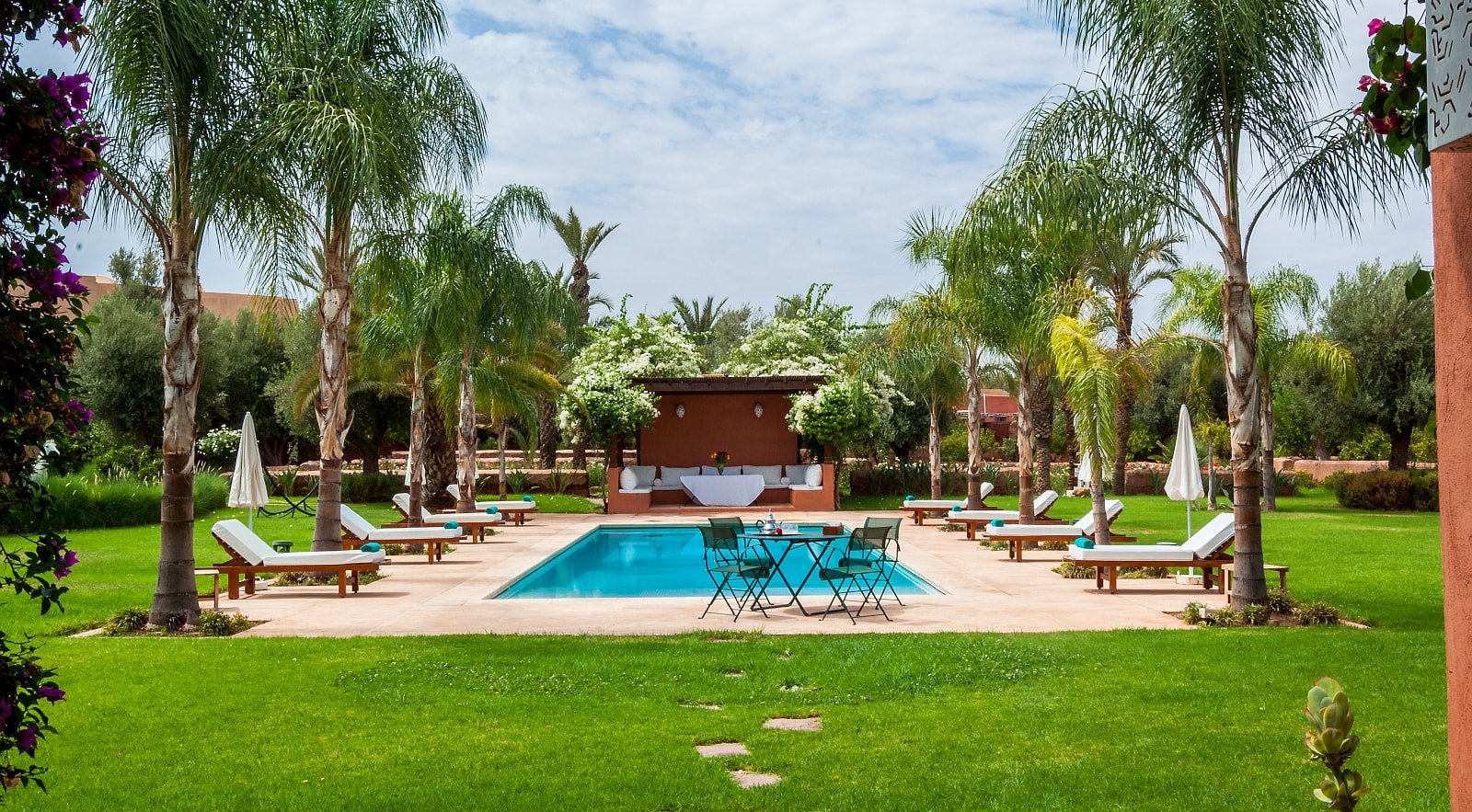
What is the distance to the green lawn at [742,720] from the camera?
466 centimetres

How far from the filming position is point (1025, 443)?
54.2ft

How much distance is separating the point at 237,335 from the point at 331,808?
28.9m

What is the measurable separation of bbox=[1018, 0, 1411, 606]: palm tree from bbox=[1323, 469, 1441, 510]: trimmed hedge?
53.4 feet

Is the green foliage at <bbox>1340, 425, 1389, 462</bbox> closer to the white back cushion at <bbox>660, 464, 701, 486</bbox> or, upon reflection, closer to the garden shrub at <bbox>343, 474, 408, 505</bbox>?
the white back cushion at <bbox>660, 464, 701, 486</bbox>

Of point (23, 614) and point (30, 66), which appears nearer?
point (30, 66)

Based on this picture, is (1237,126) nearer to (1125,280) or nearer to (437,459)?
(1125,280)

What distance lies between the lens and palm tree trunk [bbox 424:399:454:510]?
24453mm

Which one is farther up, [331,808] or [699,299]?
[699,299]

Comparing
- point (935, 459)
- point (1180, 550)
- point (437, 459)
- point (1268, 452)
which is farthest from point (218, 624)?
point (1268, 452)

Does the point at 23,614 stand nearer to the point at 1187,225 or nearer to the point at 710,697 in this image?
the point at 710,697

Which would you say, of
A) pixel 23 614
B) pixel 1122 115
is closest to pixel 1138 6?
pixel 1122 115

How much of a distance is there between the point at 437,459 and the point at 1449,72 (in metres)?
25.3

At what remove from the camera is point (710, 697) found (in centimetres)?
644

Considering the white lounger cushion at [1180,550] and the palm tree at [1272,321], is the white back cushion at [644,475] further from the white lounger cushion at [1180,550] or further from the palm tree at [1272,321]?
the white lounger cushion at [1180,550]
